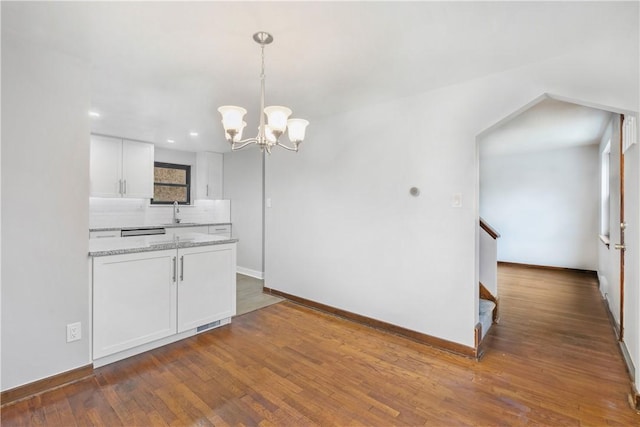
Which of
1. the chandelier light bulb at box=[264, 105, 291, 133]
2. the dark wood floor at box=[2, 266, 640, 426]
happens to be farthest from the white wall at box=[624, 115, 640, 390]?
the chandelier light bulb at box=[264, 105, 291, 133]

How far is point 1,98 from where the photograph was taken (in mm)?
1911

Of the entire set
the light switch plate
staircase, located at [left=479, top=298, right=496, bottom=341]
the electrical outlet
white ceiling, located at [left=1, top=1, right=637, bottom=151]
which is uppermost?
white ceiling, located at [left=1, top=1, right=637, bottom=151]

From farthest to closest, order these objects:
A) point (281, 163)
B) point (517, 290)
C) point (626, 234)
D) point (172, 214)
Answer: point (172, 214)
point (517, 290)
point (281, 163)
point (626, 234)

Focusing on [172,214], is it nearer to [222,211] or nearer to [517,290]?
[222,211]

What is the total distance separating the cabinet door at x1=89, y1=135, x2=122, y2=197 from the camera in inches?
178

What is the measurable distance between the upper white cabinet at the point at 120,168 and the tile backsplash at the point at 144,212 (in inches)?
18.1

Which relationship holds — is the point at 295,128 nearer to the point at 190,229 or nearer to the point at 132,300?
the point at 132,300

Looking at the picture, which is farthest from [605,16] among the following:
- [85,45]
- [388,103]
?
[85,45]

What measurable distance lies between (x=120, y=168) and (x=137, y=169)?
0.24 metres

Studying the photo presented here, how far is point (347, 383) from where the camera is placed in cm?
215

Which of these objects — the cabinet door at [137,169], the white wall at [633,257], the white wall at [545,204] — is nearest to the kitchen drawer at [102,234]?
the cabinet door at [137,169]

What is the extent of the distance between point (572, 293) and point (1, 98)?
21.7 ft

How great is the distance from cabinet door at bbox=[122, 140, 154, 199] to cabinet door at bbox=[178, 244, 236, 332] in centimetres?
280

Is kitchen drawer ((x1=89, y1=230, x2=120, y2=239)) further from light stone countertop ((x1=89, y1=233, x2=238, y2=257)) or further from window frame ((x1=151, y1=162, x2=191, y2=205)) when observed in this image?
light stone countertop ((x1=89, y1=233, x2=238, y2=257))
